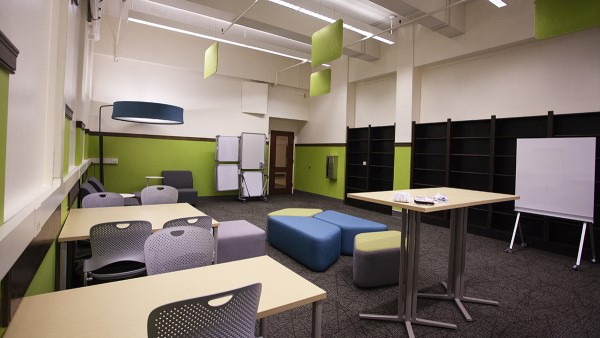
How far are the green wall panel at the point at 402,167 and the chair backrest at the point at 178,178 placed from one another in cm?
511

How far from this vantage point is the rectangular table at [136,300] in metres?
1.07

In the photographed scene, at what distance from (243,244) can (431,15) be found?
485 cm

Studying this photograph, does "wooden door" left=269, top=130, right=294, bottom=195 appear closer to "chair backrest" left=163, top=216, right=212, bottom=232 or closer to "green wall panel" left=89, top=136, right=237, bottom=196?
"green wall panel" left=89, top=136, right=237, bottom=196

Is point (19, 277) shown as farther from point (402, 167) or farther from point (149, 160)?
point (149, 160)

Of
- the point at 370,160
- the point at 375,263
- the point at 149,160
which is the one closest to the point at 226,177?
the point at 149,160

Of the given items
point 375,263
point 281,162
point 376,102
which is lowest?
point 375,263

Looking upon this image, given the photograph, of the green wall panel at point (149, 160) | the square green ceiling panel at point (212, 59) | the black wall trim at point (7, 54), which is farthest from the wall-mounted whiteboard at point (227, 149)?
the black wall trim at point (7, 54)

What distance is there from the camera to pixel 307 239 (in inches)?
143

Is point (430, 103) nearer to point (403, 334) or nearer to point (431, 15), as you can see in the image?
point (431, 15)

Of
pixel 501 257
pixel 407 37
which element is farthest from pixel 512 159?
pixel 407 37

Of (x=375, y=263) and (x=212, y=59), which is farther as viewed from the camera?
Answer: (x=212, y=59)

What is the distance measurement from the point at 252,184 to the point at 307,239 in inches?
198

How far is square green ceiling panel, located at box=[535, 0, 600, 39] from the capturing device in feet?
8.55

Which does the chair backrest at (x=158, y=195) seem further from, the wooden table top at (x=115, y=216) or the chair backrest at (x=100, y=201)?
the wooden table top at (x=115, y=216)
